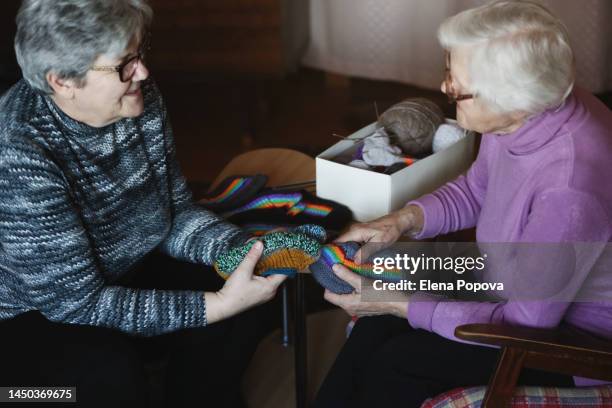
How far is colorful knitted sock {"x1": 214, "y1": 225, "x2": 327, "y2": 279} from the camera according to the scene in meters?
1.41

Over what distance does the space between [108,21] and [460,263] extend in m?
0.84

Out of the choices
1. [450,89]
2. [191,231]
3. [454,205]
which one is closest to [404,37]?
[454,205]

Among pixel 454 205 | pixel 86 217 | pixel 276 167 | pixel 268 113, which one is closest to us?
pixel 86 217

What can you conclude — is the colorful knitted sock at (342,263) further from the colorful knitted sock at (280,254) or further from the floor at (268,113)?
the floor at (268,113)

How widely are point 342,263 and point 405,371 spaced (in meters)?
0.24

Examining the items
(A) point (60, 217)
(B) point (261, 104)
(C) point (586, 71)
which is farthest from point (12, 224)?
(C) point (586, 71)

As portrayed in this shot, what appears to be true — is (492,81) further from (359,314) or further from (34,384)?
(34,384)

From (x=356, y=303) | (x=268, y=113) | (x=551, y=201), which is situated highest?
(x=551, y=201)

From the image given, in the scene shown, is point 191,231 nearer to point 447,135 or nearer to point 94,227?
point 94,227

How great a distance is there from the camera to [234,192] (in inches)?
70.8

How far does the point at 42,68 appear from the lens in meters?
1.23

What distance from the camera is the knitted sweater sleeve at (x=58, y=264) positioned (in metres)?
1.24

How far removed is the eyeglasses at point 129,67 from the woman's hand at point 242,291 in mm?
371

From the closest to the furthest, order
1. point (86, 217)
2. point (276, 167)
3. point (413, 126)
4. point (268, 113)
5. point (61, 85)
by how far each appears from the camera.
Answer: point (61, 85)
point (86, 217)
point (413, 126)
point (276, 167)
point (268, 113)
